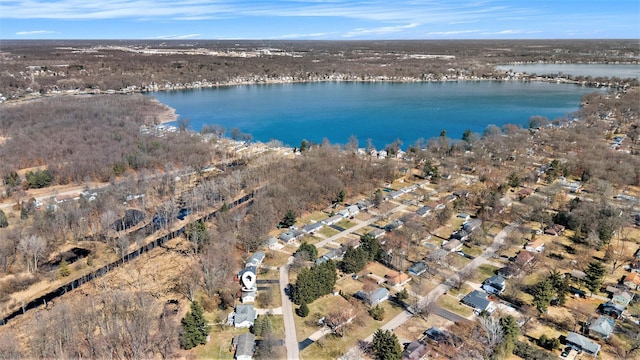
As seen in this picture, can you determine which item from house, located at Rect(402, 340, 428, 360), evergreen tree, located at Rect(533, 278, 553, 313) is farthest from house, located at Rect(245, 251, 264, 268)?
evergreen tree, located at Rect(533, 278, 553, 313)

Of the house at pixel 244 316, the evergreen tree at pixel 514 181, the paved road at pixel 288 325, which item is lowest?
the paved road at pixel 288 325

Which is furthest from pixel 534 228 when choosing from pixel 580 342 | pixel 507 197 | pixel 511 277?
pixel 580 342

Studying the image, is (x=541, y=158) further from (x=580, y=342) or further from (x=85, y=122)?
(x=85, y=122)

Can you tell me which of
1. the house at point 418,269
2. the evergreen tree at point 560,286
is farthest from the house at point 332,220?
the evergreen tree at point 560,286

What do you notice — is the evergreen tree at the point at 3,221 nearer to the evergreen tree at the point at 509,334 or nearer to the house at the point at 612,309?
the evergreen tree at the point at 509,334

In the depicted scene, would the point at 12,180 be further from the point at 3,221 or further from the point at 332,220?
the point at 332,220

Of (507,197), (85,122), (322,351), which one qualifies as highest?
(85,122)
